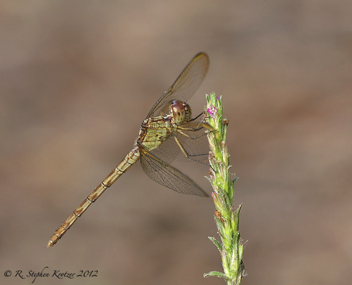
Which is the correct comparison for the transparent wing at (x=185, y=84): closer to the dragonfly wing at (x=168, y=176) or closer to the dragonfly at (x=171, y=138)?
the dragonfly at (x=171, y=138)

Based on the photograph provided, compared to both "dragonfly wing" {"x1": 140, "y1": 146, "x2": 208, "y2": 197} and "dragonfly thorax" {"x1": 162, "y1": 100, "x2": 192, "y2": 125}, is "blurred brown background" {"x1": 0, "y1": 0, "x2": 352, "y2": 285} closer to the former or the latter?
"dragonfly wing" {"x1": 140, "y1": 146, "x2": 208, "y2": 197}

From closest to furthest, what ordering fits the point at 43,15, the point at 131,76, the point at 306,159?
the point at 306,159 < the point at 131,76 < the point at 43,15

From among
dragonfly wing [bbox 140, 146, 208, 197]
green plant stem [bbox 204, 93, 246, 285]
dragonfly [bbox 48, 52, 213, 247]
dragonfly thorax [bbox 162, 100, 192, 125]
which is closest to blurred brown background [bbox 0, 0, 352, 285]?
dragonfly [bbox 48, 52, 213, 247]

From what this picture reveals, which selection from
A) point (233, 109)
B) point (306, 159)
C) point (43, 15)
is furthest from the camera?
point (43, 15)

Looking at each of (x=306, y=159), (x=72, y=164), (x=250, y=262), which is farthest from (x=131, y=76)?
(x=250, y=262)

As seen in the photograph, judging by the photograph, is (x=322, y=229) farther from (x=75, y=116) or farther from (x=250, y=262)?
(x=75, y=116)

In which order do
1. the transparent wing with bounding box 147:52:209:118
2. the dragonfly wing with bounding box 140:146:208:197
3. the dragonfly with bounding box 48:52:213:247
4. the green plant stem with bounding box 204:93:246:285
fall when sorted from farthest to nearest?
the transparent wing with bounding box 147:52:209:118
the dragonfly with bounding box 48:52:213:247
the dragonfly wing with bounding box 140:146:208:197
the green plant stem with bounding box 204:93:246:285

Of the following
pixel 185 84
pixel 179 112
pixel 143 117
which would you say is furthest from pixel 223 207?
pixel 143 117

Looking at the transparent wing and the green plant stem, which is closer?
the green plant stem

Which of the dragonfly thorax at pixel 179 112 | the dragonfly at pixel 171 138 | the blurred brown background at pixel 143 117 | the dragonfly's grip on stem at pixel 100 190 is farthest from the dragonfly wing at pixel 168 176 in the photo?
the blurred brown background at pixel 143 117
